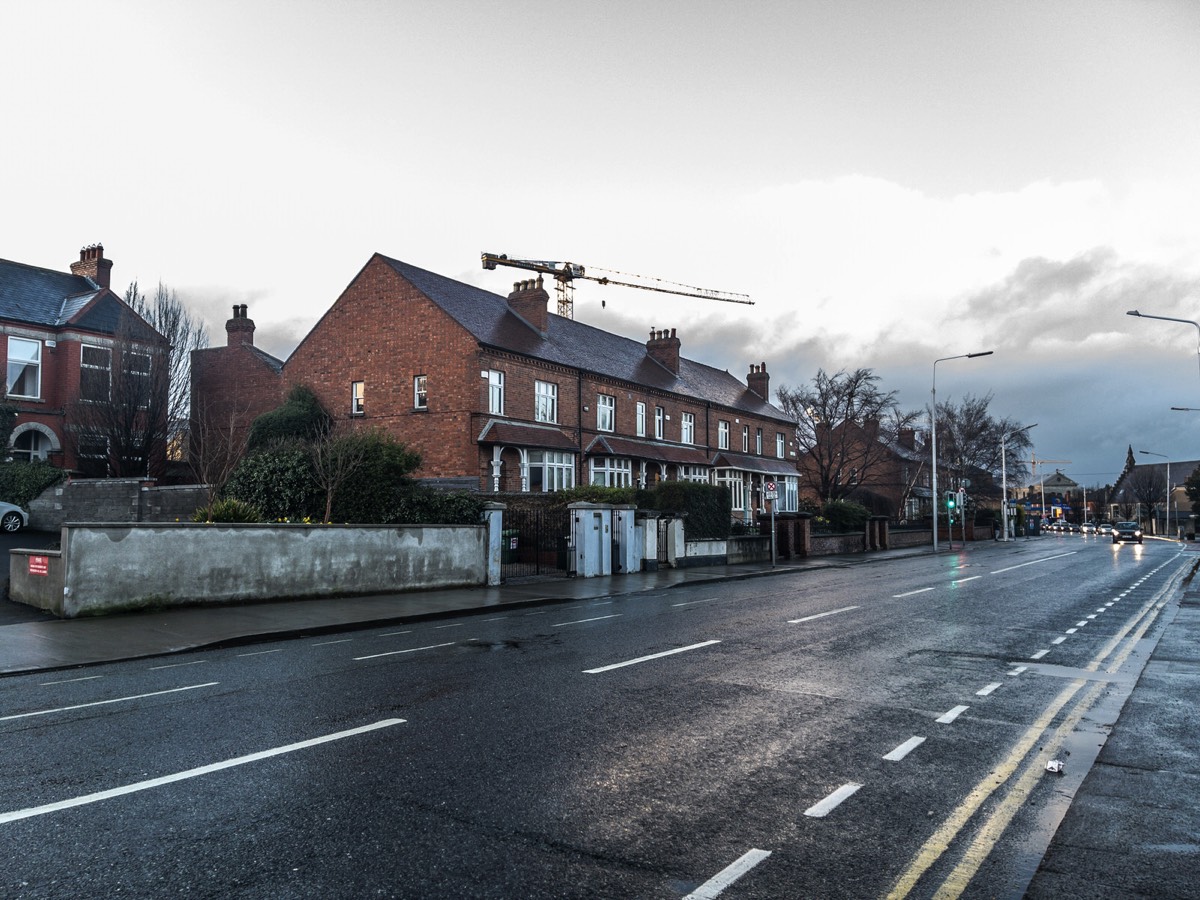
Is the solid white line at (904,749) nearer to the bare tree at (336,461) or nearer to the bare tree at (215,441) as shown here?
the bare tree at (336,461)

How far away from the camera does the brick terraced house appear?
3391 cm

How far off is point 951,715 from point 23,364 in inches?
1576

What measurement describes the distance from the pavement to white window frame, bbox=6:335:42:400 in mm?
24604

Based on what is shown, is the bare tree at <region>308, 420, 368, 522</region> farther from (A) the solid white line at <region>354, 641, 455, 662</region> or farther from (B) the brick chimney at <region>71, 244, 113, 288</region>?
(B) the brick chimney at <region>71, 244, 113, 288</region>

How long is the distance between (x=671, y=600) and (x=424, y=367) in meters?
20.4

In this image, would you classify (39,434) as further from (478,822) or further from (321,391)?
(478,822)

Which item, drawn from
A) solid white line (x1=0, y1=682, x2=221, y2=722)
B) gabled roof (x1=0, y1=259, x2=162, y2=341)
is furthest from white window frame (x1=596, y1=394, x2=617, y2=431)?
solid white line (x1=0, y1=682, x2=221, y2=722)

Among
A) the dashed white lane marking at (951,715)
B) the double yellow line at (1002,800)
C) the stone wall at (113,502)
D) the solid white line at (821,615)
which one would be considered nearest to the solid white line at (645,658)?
the solid white line at (821,615)

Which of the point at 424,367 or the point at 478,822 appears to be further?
the point at 424,367

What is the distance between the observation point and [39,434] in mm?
35500

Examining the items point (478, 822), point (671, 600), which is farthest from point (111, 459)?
point (478, 822)

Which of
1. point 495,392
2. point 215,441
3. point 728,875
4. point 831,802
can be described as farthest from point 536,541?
point 215,441

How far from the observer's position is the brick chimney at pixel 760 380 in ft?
207

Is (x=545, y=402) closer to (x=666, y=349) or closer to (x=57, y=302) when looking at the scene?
(x=666, y=349)
